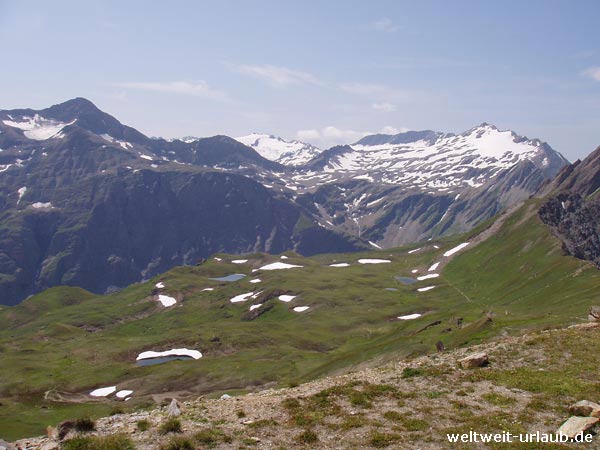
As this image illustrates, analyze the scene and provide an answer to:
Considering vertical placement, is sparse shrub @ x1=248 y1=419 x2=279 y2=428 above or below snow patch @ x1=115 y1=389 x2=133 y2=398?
above

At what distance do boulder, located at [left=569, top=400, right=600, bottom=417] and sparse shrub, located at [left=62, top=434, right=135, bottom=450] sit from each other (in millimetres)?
22704

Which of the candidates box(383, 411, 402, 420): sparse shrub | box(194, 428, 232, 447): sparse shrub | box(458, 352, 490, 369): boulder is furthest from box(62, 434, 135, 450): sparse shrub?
box(458, 352, 490, 369): boulder

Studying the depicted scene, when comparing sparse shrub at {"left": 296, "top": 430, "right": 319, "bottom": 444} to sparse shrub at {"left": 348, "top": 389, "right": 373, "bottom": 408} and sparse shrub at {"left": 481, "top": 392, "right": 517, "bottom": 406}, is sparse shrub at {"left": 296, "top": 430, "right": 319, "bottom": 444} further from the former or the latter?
A: sparse shrub at {"left": 481, "top": 392, "right": 517, "bottom": 406}

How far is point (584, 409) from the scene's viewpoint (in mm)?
28000

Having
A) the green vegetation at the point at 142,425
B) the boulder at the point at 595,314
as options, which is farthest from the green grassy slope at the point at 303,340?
the green vegetation at the point at 142,425

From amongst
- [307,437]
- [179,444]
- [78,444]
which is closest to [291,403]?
[307,437]

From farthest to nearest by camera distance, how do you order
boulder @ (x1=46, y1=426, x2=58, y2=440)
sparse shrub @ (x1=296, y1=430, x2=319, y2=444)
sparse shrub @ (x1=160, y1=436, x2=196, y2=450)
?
boulder @ (x1=46, y1=426, x2=58, y2=440) → sparse shrub @ (x1=296, y1=430, x2=319, y2=444) → sparse shrub @ (x1=160, y1=436, x2=196, y2=450)

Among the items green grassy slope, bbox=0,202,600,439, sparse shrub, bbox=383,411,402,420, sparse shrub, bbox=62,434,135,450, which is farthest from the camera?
green grassy slope, bbox=0,202,600,439

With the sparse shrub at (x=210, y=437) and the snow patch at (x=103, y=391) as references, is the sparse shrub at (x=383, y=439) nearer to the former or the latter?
the sparse shrub at (x=210, y=437)

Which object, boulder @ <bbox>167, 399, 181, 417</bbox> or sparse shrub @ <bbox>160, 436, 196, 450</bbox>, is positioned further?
boulder @ <bbox>167, 399, 181, 417</bbox>

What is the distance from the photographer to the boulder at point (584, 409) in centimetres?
2751

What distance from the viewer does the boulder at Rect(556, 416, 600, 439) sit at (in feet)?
86.0

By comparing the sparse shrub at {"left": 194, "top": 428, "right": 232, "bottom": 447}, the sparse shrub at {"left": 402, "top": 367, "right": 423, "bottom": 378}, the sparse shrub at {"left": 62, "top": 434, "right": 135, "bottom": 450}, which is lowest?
the sparse shrub at {"left": 402, "top": 367, "right": 423, "bottom": 378}

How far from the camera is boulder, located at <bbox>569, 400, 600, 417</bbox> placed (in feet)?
90.3
